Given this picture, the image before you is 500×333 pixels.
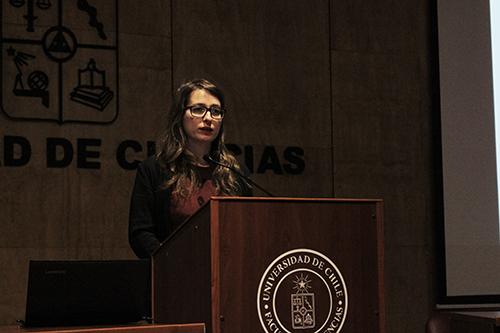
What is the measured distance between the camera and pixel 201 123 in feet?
10.5

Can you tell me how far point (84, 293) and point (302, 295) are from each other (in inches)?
23.7

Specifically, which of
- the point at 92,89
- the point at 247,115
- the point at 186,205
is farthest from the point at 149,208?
the point at 247,115

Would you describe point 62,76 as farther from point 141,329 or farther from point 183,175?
point 141,329

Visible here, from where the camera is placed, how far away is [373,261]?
2.62 meters

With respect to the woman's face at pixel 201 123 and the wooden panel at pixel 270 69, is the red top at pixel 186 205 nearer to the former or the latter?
the woman's face at pixel 201 123

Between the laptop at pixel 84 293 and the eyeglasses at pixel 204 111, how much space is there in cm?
81

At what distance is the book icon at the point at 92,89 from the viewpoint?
5.02m

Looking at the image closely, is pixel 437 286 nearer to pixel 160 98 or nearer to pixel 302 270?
pixel 160 98

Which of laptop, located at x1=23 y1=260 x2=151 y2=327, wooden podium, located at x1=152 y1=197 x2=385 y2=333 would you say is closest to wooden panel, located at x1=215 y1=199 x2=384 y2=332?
wooden podium, located at x1=152 y1=197 x2=385 y2=333

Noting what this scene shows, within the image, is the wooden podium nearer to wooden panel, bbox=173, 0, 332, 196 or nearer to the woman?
the woman

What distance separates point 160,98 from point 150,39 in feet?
1.15

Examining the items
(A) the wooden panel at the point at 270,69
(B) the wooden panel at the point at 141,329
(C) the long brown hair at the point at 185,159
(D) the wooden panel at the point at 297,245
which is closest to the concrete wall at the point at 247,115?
(A) the wooden panel at the point at 270,69

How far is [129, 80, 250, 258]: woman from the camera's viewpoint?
10.4 ft

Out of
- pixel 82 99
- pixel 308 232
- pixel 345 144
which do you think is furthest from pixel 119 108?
pixel 308 232
